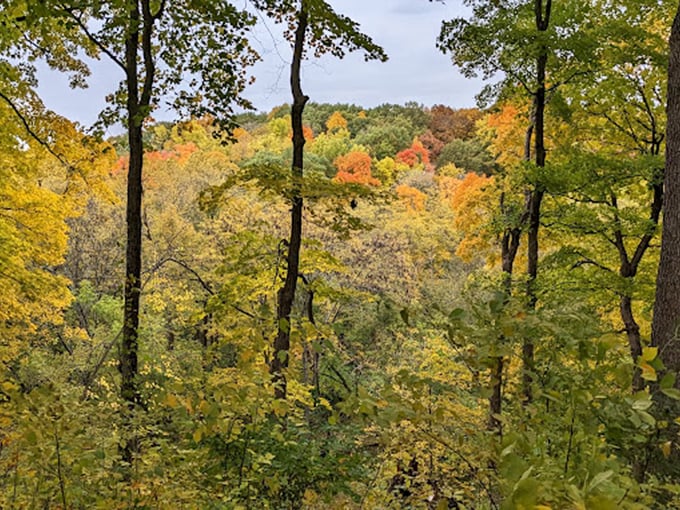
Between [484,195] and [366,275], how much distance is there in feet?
19.5

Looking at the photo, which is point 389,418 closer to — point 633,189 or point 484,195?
point 633,189

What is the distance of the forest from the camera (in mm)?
1880

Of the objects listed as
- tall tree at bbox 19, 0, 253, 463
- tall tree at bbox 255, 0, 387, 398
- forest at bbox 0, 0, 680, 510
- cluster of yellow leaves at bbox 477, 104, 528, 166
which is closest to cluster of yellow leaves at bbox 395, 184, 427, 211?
forest at bbox 0, 0, 680, 510

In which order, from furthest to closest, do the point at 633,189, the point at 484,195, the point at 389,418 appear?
the point at 484,195
the point at 633,189
the point at 389,418

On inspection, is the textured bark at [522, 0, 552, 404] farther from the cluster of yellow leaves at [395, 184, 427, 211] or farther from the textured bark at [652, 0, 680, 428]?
the cluster of yellow leaves at [395, 184, 427, 211]

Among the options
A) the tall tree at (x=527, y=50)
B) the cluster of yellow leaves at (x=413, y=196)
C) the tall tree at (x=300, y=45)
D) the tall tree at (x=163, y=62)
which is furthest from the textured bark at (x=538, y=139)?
the cluster of yellow leaves at (x=413, y=196)

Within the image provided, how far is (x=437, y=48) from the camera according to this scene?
8219 millimetres

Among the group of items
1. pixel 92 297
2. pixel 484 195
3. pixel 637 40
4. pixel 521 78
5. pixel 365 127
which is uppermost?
pixel 365 127

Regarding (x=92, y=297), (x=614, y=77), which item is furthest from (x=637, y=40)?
(x=92, y=297)

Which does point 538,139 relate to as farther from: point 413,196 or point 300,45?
point 413,196

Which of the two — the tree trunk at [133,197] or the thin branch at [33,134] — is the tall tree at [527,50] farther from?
the thin branch at [33,134]

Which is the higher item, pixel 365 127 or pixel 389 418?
pixel 365 127

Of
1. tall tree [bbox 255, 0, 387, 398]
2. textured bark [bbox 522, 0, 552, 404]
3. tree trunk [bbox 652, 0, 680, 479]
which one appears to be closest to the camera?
tree trunk [bbox 652, 0, 680, 479]

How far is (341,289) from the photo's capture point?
9352 millimetres
